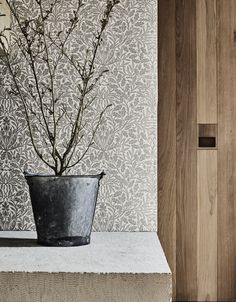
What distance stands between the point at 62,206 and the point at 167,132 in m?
0.98

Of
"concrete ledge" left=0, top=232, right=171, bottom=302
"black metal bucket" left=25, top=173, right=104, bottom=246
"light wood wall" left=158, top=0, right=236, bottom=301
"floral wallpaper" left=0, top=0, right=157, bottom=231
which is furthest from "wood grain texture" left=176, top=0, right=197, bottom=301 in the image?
"concrete ledge" left=0, top=232, right=171, bottom=302

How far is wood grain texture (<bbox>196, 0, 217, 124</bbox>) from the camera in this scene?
2.18 metres

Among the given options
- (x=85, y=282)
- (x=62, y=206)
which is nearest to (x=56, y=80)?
(x=62, y=206)

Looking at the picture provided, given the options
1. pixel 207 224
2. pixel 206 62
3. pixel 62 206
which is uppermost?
pixel 206 62

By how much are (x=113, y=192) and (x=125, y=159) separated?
0.10 m

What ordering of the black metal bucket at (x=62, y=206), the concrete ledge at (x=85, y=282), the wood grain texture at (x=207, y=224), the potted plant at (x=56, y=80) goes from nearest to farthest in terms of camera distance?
the concrete ledge at (x=85, y=282)
the black metal bucket at (x=62, y=206)
the potted plant at (x=56, y=80)
the wood grain texture at (x=207, y=224)

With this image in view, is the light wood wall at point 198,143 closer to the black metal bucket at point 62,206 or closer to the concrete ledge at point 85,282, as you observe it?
the black metal bucket at point 62,206

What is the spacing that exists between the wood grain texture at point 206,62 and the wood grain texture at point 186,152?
0.07 ft

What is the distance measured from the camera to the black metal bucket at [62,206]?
1280 mm

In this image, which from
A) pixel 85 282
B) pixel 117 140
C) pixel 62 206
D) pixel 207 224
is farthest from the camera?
pixel 207 224

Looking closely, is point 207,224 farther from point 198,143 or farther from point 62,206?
point 62,206

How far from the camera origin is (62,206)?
1.28 metres

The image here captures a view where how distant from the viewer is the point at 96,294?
1048mm

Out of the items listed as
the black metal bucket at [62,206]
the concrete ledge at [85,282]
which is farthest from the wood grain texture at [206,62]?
the concrete ledge at [85,282]
